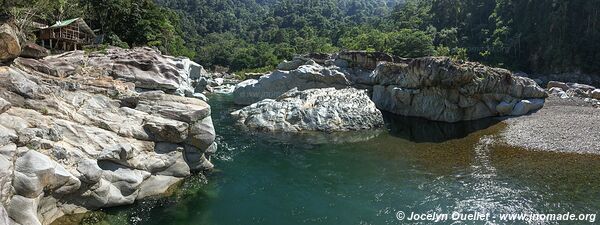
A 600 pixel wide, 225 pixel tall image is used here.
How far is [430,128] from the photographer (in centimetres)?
4494

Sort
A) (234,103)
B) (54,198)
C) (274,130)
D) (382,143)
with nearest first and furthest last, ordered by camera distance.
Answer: (54,198)
(382,143)
(274,130)
(234,103)

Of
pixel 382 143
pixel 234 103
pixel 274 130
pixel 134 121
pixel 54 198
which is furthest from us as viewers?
pixel 234 103

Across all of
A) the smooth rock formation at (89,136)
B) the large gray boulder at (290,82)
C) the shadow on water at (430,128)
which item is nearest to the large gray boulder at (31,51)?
the smooth rock formation at (89,136)

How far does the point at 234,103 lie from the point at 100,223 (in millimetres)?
45153

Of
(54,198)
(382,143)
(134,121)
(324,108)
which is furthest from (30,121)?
(324,108)

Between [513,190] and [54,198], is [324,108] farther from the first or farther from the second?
[54,198]

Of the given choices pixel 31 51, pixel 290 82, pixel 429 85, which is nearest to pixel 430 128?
pixel 429 85

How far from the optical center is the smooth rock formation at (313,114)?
141 feet

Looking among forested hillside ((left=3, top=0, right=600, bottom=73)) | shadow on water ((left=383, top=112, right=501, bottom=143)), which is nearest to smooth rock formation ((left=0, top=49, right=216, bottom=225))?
shadow on water ((left=383, top=112, right=501, bottom=143))

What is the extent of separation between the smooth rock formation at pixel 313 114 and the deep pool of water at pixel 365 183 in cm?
364

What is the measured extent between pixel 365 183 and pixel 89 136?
16102 millimetres

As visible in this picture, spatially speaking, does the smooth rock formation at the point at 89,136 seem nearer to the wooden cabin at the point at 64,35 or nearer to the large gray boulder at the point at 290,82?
the wooden cabin at the point at 64,35

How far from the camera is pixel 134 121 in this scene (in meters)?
24.3

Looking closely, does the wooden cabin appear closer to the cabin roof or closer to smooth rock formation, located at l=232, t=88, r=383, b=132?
the cabin roof
